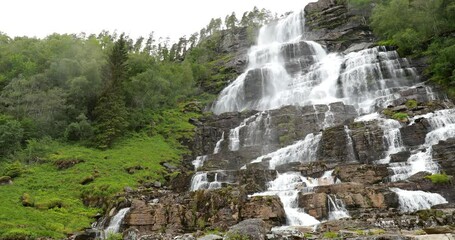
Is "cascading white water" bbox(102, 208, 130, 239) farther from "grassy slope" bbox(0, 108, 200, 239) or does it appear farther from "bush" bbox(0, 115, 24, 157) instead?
"bush" bbox(0, 115, 24, 157)

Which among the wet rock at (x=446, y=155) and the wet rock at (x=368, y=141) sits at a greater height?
the wet rock at (x=368, y=141)

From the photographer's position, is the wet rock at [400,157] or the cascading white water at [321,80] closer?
the wet rock at [400,157]

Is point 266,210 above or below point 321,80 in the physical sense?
below

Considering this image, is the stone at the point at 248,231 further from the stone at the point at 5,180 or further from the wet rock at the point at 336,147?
the stone at the point at 5,180

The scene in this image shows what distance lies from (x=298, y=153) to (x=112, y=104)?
67.0ft

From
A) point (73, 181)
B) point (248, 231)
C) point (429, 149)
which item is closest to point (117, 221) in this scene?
point (73, 181)

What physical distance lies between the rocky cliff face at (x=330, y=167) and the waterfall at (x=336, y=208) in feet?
0.19

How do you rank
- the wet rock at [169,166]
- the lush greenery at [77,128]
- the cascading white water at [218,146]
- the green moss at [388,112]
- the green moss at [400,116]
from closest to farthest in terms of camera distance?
1. the lush greenery at [77,128]
2. the green moss at [400,116]
3. the green moss at [388,112]
4. the wet rock at [169,166]
5. the cascading white water at [218,146]

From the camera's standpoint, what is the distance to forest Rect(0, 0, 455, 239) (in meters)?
27.0

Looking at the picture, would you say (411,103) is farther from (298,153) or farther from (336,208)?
(336,208)

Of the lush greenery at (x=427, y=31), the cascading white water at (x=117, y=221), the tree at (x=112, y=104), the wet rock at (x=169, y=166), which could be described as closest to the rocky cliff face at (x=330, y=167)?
the cascading white water at (x=117, y=221)

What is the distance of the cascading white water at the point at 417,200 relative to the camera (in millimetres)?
20047

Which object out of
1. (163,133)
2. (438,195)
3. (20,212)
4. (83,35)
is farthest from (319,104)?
(83,35)

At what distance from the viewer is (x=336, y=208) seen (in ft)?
68.4
